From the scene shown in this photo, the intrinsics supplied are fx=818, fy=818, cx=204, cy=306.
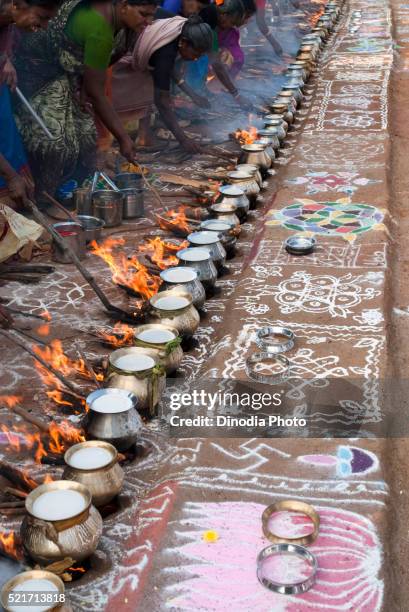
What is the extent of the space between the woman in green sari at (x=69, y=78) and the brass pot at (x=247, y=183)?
2.58ft

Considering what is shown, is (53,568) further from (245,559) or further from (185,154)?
(185,154)

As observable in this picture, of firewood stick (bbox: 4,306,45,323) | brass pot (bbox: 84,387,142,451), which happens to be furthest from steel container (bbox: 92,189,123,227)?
brass pot (bbox: 84,387,142,451)

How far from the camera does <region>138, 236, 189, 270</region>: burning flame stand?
17.0 ft

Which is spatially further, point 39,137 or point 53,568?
point 39,137

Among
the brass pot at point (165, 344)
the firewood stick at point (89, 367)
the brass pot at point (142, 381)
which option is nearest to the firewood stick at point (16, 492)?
the brass pot at point (142, 381)

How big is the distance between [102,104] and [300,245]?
6.18ft

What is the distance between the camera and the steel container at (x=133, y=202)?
6.09m

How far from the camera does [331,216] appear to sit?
592cm

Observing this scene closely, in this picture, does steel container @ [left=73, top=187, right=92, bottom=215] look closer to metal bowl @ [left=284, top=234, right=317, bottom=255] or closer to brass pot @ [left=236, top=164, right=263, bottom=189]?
brass pot @ [left=236, top=164, right=263, bottom=189]

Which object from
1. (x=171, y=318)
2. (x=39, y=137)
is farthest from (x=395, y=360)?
(x=39, y=137)

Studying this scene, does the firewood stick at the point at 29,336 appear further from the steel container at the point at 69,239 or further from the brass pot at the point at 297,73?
the brass pot at the point at 297,73

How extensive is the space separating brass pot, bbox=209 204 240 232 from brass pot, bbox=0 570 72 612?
132 inches

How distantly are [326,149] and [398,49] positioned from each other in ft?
18.9

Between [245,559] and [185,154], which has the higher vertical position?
[245,559]
